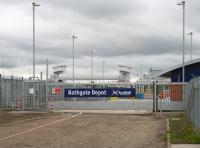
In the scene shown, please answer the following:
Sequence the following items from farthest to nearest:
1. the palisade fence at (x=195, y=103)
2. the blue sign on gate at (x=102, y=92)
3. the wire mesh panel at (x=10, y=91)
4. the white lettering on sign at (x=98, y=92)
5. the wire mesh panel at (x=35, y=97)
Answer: the white lettering on sign at (x=98, y=92)
the blue sign on gate at (x=102, y=92)
the wire mesh panel at (x=10, y=91)
the wire mesh panel at (x=35, y=97)
the palisade fence at (x=195, y=103)

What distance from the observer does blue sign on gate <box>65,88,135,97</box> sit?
3833 centimetres

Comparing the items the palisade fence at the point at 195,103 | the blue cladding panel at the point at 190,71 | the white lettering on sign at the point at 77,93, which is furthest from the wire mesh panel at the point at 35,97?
the palisade fence at the point at 195,103

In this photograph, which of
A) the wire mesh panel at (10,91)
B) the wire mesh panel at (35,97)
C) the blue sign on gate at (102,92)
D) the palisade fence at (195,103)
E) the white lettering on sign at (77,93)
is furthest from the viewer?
the white lettering on sign at (77,93)

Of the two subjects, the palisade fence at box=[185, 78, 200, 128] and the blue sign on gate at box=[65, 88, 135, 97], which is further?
the blue sign on gate at box=[65, 88, 135, 97]

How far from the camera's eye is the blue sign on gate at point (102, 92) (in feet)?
126

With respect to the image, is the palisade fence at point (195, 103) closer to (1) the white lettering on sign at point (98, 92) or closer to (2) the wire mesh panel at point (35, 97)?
(2) the wire mesh panel at point (35, 97)

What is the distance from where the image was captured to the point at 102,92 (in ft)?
127

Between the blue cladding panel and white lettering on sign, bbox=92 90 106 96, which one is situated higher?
the blue cladding panel

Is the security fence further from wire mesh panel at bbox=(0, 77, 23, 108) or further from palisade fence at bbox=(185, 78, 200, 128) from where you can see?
palisade fence at bbox=(185, 78, 200, 128)

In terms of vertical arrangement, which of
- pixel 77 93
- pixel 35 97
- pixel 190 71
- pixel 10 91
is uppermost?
pixel 190 71

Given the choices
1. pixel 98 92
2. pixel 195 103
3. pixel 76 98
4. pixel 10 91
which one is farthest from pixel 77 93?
pixel 195 103

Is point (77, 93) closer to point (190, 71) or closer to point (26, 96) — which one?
point (26, 96)

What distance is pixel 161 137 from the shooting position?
56.9ft

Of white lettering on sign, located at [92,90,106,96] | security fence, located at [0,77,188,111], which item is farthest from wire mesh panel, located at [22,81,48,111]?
white lettering on sign, located at [92,90,106,96]
